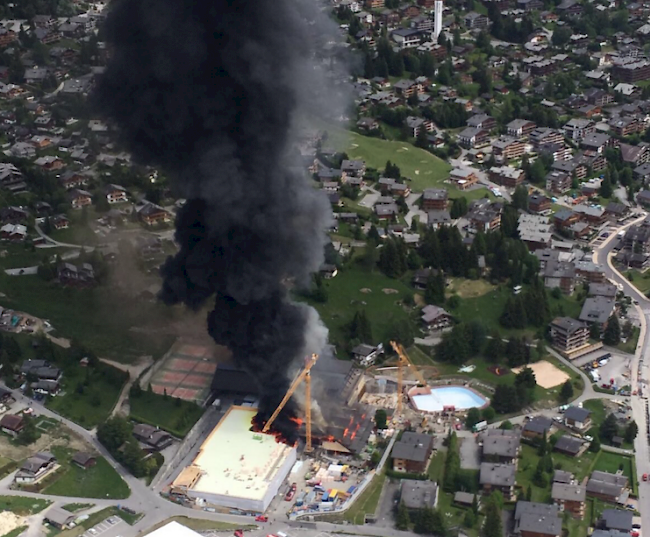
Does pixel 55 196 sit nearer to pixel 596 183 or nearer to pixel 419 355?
pixel 419 355

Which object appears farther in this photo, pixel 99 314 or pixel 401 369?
pixel 99 314

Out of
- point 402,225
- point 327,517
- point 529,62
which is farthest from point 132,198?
point 529,62

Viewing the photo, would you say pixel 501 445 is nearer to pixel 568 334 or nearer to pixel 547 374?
pixel 547 374

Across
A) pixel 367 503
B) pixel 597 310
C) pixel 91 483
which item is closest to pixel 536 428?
pixel 367 503

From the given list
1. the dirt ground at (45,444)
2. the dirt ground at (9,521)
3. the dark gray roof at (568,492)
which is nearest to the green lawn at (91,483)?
the dirt ground at (45,444)

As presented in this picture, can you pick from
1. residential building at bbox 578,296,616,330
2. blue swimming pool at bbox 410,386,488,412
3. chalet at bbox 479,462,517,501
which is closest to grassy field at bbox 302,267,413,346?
blue swimming pool at bbox 410,386,488,412

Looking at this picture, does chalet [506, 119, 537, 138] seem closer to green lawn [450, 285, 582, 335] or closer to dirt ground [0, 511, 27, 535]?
green lawn [450, 285, 582, 335]
